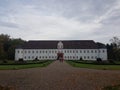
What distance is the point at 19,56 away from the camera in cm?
6475

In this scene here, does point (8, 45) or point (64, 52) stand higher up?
point (8, 45)

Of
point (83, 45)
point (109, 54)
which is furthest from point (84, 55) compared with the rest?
point (109, 54)

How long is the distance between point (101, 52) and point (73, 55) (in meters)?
10.1

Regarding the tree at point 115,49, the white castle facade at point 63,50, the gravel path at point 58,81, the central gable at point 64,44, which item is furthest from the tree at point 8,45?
the gravel path at point 58,81

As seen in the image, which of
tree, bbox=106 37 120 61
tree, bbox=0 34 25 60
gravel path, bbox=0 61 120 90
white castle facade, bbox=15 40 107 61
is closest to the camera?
gravel path, bbox=0 61 120 90

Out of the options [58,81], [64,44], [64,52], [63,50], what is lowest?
[58,81]

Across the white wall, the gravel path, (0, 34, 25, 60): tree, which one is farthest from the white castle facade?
the gravel path

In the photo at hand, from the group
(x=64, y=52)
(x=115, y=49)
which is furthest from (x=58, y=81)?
(x=64, y=52)

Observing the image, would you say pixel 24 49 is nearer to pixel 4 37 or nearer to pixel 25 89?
pixel 4 37

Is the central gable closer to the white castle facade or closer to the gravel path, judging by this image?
the white castle facade

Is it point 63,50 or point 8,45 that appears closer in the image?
point 8,45

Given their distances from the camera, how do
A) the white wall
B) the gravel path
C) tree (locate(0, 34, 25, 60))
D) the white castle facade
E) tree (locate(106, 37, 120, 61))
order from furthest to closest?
the white wall → the white castle facade → tree (locate(0, 34, 25, 60)) → tree (locate(106, 37, 120, 61)) → the gravel path

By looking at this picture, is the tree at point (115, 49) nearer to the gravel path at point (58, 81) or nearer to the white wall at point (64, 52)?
the white wall at point (64, 52)

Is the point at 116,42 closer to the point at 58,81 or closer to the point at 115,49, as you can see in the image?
the point at 115,49
